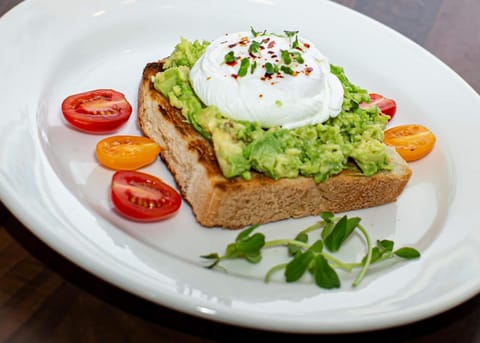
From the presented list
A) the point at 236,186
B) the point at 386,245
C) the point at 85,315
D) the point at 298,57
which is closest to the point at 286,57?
the point at 298,57

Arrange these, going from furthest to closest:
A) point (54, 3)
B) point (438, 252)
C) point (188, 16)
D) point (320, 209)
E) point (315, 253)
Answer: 1. point (188, 16)
2. point (54, 3)
3. point (320, 209)
4. point (438, 252)
5. point (315, 253)

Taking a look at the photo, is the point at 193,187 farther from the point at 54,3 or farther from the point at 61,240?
the point at 54,3

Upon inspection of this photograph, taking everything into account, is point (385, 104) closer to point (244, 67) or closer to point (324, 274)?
point (244, 67)

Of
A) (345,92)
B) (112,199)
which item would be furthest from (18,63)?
(345,92)

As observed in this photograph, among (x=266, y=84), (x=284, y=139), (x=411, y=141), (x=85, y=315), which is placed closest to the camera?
(x=85, y=315)

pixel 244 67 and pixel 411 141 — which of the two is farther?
pixel 411 141

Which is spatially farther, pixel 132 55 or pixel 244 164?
pixel 132 55

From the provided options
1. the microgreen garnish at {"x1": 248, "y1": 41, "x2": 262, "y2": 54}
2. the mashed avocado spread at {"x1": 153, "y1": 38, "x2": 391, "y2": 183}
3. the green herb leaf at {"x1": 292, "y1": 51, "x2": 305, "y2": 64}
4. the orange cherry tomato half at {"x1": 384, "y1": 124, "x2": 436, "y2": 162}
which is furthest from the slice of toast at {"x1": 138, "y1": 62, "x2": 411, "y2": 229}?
the green herb leaf at {"x1": 292, "y1": 51, "x2": 305, "y2": 64}
